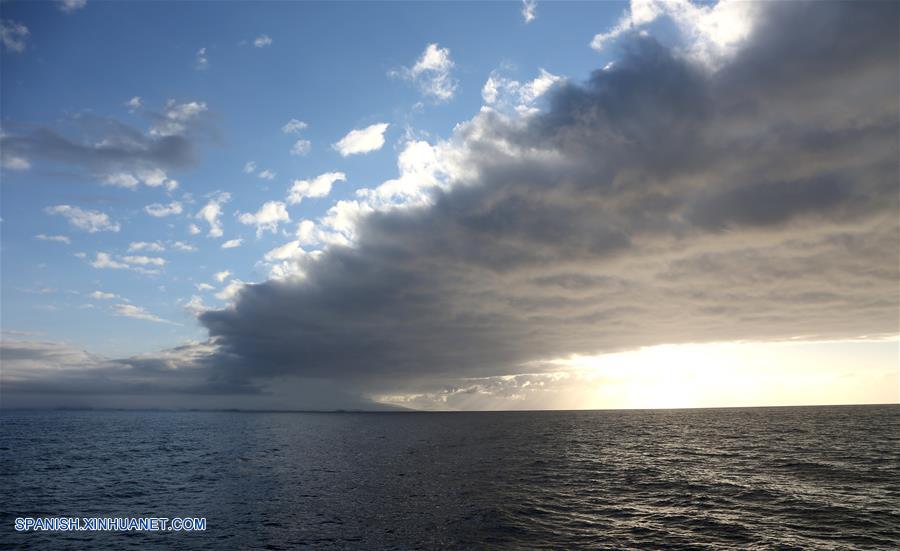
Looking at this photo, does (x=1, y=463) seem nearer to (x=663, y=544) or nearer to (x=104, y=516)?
(x=104, y=516)

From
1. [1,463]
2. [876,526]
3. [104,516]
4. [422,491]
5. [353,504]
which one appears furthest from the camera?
[1,463]

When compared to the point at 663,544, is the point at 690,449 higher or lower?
lower

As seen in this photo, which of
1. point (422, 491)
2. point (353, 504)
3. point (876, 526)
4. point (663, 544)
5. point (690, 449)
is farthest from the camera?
point (690, 449)

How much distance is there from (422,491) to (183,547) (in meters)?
25.2

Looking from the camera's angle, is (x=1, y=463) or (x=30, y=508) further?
(x=1, y=463)

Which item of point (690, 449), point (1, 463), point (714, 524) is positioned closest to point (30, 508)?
point (1, 463)

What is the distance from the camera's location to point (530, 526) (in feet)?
128

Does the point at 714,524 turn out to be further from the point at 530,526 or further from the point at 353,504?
the point at 353,504

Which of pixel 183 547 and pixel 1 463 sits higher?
pixel 183 547

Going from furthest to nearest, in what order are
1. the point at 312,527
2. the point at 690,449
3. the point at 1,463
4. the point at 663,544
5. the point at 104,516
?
the point at 690,449 → the point at 1,463 → the point at 104,516 → the point at 312,527 → the point at 663,544

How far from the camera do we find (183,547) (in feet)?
115

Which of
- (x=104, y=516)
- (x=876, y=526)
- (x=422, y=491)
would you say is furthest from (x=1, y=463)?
(x=876, y=526)

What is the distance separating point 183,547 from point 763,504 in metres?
51.1

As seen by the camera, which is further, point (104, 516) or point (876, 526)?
point (104, 516)
